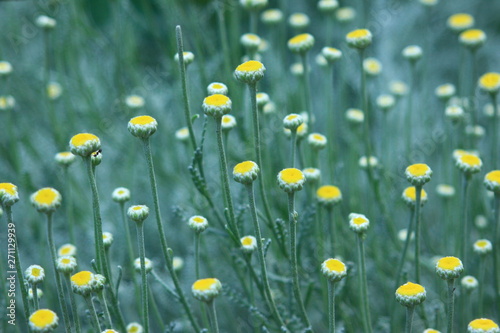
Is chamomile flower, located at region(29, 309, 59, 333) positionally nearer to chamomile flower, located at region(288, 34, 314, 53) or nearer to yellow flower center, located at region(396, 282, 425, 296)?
yellow flower center, located at region(396, 282, 425, 296)

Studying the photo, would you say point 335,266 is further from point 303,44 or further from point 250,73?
point 303,44

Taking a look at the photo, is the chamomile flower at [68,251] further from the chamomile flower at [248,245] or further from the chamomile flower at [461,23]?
the chamomile flower at [461,23]

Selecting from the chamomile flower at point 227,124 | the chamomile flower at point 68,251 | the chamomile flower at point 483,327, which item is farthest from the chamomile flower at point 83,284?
the chamomile flower at point 483,327

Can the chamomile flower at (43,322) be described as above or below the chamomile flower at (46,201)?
below

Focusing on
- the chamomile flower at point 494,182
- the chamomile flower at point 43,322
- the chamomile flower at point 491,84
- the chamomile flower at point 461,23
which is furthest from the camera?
the chamomile flower at point 461,23

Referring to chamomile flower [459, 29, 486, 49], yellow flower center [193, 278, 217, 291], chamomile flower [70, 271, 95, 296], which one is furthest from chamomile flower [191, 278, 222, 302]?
chamomile flower [459, 29, 486, 49]

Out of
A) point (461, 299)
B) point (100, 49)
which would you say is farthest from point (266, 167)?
point (100, 49)
